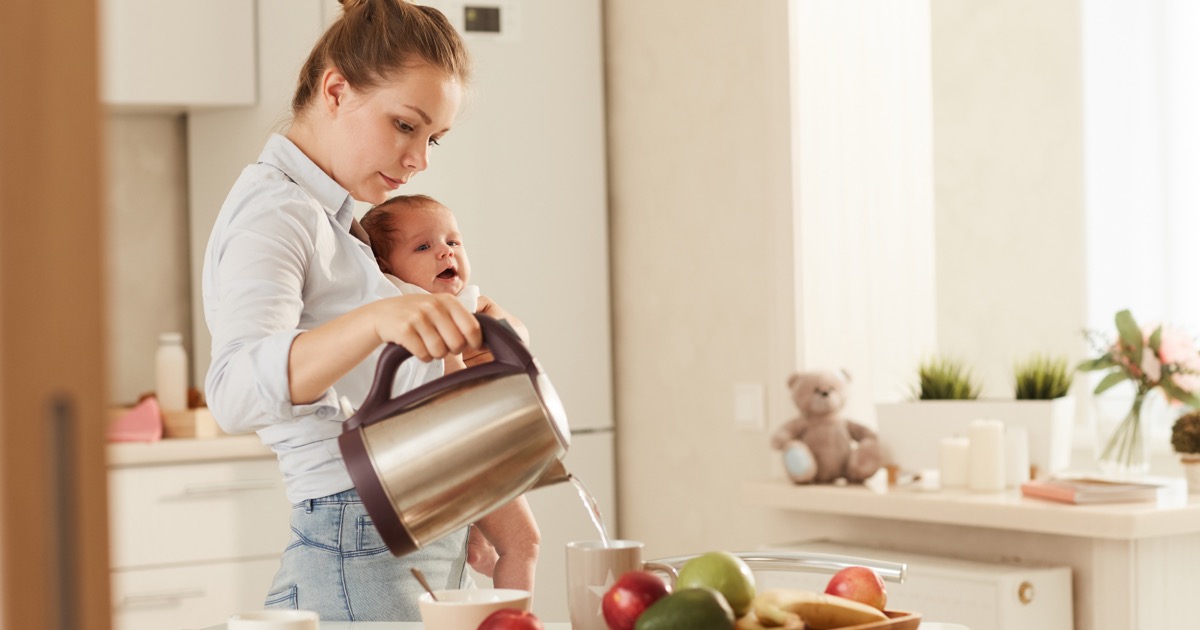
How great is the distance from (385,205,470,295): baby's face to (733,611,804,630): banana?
0.89m

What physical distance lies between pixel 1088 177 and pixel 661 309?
1222 millimetres

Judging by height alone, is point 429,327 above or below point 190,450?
above

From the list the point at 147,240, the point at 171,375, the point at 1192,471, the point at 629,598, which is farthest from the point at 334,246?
the point at 147,240

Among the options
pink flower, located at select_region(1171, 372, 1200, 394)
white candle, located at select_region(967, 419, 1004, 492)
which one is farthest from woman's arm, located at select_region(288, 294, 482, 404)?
pink flower, located at select_region(1171, 372, 1200, 394)

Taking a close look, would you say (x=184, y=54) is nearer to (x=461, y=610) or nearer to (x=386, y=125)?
(x=386, y=125)

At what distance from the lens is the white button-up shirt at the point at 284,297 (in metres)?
1.18

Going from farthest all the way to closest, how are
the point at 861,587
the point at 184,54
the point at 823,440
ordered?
the point at 184,54, the point at 823,440, the point at 861,587

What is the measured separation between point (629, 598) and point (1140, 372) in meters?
1.76

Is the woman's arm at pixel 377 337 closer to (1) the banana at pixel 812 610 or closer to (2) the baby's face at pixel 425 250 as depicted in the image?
(1) the banana at pixel 812 610

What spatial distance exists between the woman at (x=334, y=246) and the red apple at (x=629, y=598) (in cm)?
35

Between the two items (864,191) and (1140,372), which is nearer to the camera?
(1140,372)

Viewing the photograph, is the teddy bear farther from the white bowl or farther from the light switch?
the white bowl

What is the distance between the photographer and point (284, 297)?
124 centimetres

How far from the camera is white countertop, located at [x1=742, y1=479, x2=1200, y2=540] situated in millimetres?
2098
